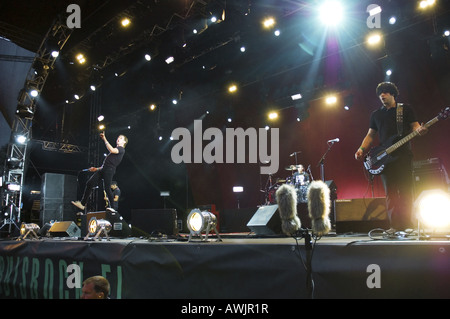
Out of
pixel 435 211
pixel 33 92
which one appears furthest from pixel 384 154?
pixel 33 92

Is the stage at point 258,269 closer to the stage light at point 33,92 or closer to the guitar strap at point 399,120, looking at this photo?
the guitar strap at point 399,120

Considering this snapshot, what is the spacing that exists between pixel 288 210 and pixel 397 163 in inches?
61.7

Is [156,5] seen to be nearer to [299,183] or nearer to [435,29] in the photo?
[299,183]

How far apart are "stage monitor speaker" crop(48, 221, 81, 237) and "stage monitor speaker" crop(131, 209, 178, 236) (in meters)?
2.48

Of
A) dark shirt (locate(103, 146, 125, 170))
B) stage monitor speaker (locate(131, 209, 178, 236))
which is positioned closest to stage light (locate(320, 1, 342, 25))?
dark shirt (locate(103, 146, 125, 170))

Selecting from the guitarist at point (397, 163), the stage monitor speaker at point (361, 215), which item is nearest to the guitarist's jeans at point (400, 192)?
the guitarist at point (397, 163)

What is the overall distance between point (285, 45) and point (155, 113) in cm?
656

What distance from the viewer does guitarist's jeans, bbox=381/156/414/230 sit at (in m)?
3.36

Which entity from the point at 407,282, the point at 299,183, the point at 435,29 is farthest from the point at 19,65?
the point at 407,282

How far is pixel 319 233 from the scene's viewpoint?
7.88 feet

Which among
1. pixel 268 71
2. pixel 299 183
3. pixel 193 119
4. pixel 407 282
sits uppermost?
pixel 268 71

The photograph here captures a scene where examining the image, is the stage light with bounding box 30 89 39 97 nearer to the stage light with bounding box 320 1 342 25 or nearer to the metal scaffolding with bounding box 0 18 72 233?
the metal scaffolding with bounding box 0 18 72 233

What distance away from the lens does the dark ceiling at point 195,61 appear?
8961 millimetres

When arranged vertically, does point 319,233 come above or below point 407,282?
above
